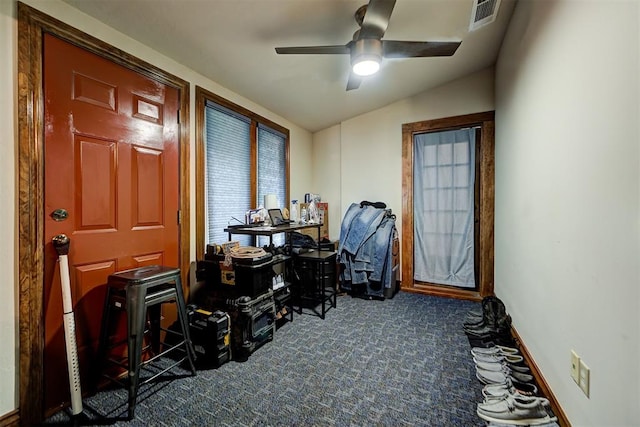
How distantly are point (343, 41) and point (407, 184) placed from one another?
2034 mm

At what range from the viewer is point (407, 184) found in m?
3.75

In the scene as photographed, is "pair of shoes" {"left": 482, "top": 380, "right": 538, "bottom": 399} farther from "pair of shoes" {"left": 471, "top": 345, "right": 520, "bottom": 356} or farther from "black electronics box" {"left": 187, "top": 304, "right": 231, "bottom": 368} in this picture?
"black electronics box" {"left": 187, "top": 304, "right": 231, "bottom": 368}

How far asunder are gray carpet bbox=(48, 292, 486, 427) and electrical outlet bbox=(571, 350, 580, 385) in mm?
502

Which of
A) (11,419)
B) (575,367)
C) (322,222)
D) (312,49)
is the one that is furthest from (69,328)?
(322,222)

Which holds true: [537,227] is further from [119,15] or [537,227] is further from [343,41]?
[119,15]

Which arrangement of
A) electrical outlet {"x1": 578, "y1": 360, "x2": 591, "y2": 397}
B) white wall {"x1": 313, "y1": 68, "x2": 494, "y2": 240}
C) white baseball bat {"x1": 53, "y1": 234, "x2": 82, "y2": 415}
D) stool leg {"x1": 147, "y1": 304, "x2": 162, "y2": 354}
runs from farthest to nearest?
white wall {"x1": 313, "y1": 68, "x2": 494, "y2": 240}
stool leg {"x1": 147, "y1": 304, "x2": 162, "y2": 354}
white baseball bat {"x1": 53, "y1": 234, "x2": 82, "y2": 415}
electrical outlet {"x1": 578, "y1": 360, "x2": 591, "y2": 397}

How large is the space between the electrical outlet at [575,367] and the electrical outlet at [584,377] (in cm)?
3

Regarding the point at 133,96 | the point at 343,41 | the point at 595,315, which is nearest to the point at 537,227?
the point at 595,315

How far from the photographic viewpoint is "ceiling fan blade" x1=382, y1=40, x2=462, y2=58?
1847 millimetres

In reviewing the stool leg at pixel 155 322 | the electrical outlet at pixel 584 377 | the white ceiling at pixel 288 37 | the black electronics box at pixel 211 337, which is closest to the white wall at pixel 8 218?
the white ceiling at pixel 288 37

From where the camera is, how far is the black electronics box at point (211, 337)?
1.99 metres

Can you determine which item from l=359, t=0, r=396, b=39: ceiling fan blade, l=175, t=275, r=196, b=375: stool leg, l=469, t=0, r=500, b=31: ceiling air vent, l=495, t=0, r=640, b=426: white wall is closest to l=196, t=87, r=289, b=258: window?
l=175, t=275, r=196, b=375: stool leg

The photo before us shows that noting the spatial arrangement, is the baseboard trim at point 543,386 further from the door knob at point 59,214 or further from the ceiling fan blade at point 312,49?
the door knob at point 59,214

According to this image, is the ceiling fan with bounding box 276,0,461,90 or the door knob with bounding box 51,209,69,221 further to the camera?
the ceiling fan with bounding box 276,0,461,90
